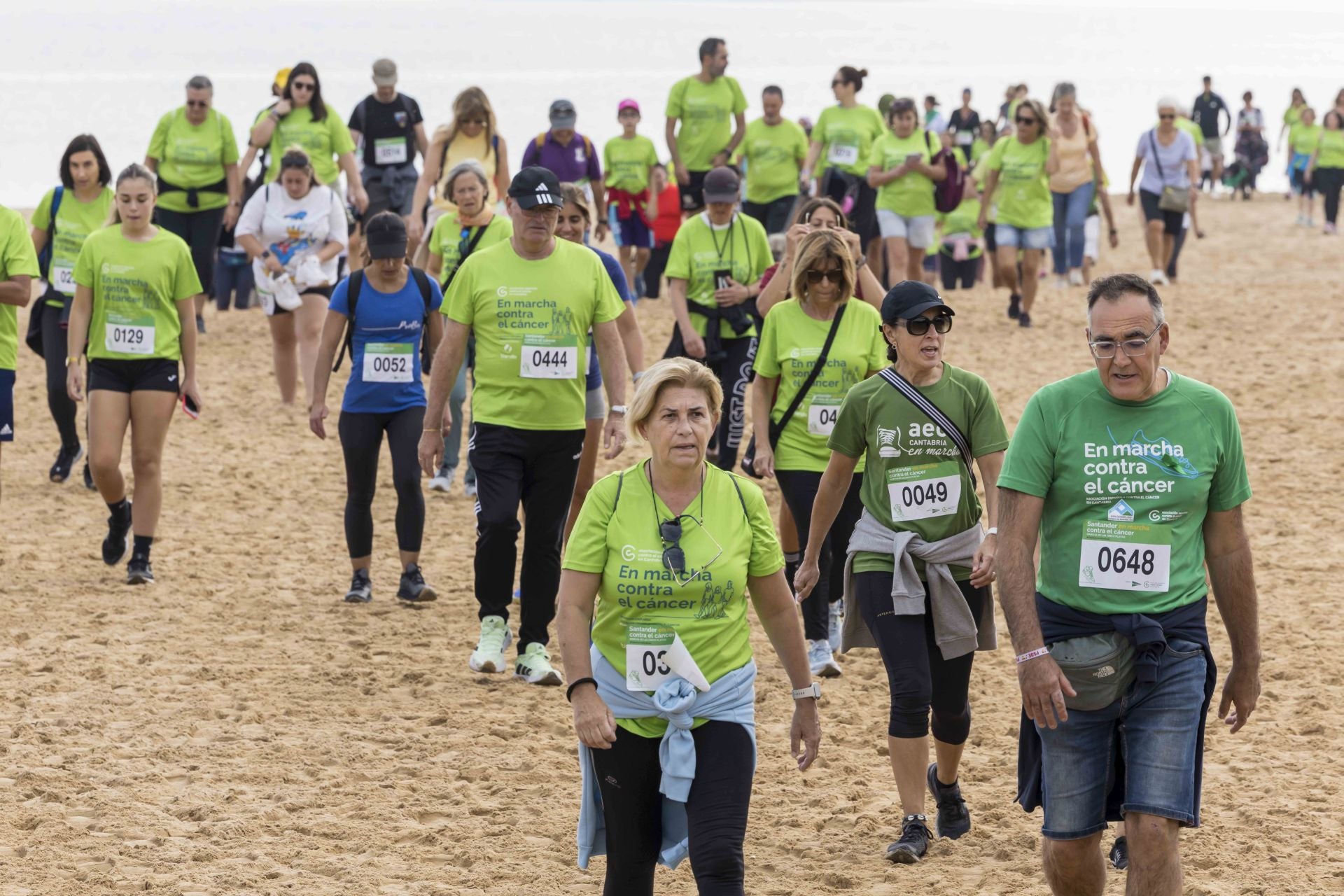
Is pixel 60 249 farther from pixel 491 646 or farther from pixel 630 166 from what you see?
pixel 630 166

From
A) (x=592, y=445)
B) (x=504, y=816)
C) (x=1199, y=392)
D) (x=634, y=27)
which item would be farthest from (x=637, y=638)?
(x=634, y=27)

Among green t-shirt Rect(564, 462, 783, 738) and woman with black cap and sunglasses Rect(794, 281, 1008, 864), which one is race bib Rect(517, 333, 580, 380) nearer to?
woman with black cap and sunglasses Rect(794, 281, 1008, 864)

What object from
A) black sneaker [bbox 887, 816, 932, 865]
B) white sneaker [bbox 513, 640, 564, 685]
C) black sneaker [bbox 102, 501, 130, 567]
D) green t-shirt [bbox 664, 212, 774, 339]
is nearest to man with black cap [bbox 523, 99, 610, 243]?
green t-shirt [bbox 664, 212, 774, 339]

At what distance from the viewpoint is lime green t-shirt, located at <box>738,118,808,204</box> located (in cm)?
1554

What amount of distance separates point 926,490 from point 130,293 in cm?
478

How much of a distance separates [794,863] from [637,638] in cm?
173

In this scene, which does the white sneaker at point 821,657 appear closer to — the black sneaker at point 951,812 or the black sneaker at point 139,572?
the black sneaker at point 951,812

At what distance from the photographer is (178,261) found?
898cm

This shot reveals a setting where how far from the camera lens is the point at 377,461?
875cm

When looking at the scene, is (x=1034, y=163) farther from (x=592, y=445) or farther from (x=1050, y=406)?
(x=1050, y=406)

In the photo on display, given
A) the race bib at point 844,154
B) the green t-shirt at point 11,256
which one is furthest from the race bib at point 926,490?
the race bib at point 844,154

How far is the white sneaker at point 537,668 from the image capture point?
307 inches

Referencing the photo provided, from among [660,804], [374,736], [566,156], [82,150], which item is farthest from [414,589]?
[566,156]

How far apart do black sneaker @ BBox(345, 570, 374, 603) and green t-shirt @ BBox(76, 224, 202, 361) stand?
1509 mm
